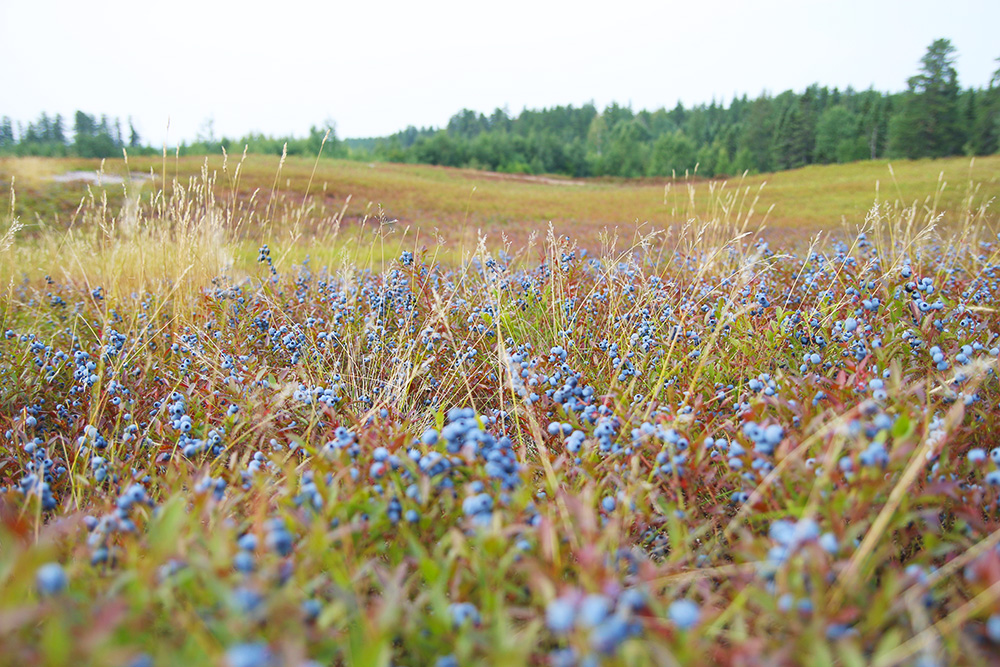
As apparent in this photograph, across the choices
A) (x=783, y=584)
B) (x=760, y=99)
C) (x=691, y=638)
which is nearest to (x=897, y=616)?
(x=783, y=584)

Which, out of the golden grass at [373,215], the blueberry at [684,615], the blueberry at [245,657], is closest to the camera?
the blueberry at [245,657]

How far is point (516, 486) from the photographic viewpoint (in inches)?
54.9

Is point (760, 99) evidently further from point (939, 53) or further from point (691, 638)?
point (691, 638)

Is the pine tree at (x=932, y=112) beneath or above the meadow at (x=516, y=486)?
above

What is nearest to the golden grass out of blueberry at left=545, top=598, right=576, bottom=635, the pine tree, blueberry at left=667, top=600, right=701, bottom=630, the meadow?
the meadow

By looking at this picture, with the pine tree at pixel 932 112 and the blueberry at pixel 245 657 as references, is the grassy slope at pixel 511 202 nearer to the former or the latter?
the blueberry at pixel 245 657

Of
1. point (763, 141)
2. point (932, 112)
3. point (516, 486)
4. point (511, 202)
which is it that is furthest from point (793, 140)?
point (516, 486)

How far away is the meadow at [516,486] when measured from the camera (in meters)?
0.96

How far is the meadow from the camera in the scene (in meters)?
0.96

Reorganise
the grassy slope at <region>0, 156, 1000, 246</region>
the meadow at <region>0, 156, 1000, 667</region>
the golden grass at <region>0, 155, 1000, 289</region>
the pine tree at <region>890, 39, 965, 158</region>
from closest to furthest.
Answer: the meadow at <region>0, 156, 1000, 667</region>, the golden grass at <region>0, 155, 1000, 289</region>, the grassy slope at <region>0, 156, 1000, 246</region>, the pine tree at <region>890, 39, 965, 158</region>

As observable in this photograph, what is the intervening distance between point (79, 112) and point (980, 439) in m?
108

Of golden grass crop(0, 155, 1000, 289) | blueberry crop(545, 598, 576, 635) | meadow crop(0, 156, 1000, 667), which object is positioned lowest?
meadow crop(0, 156, 1000, 667)

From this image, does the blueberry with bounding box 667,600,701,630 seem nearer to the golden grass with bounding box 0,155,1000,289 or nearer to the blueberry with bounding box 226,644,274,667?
the blueberry with bounding box 226,644,274,667

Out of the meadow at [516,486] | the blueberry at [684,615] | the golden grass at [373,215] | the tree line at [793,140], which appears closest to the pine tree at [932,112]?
the tree line at [793,140]
